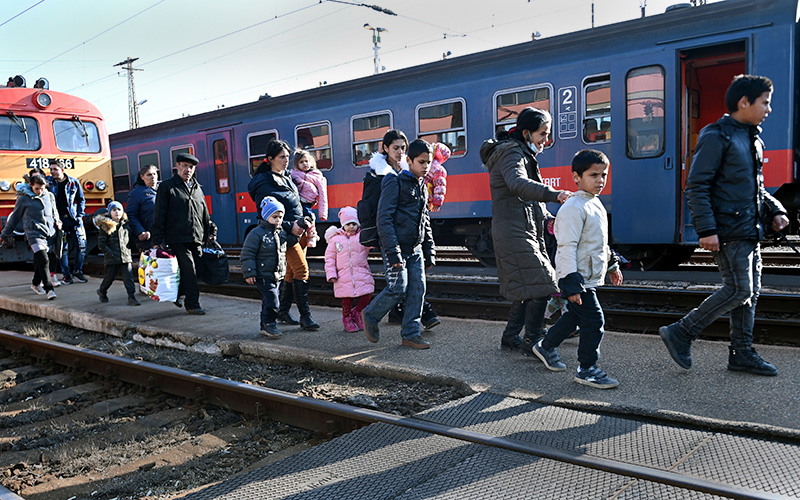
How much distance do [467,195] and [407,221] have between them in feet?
16.5

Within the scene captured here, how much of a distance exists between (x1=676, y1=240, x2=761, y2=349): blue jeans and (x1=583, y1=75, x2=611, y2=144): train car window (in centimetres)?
491

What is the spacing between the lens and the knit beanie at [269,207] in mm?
5551

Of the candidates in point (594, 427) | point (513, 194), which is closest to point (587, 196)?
point (513, 194)

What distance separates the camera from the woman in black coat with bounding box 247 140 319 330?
578 centimetres

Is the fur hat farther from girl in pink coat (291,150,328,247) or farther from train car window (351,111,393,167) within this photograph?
train car window (351,111,393,167)

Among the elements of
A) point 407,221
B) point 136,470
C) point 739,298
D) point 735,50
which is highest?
point 735,50

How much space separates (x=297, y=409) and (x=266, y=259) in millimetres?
2161

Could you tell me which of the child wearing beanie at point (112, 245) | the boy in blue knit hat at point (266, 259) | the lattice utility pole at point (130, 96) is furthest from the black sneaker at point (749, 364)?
the lattice utility pole at point (130, 96)

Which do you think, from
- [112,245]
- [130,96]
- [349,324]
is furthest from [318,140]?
[130,96]

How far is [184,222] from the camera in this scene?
6.84 meters

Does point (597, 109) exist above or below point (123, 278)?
above

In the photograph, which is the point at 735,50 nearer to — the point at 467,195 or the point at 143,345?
the point at 467,195

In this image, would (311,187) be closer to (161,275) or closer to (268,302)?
(268,302)

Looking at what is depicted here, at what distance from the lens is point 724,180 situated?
3830 millimetres
